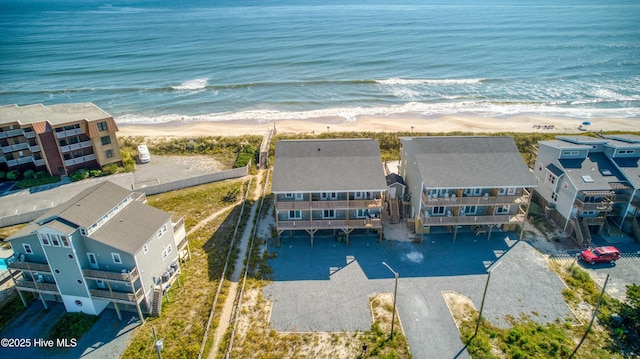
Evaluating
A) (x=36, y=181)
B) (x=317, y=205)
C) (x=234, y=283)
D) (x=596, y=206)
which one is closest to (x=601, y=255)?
(x=596, y=206)

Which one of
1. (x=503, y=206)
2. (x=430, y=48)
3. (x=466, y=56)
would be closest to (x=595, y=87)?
(x=466, y=56)

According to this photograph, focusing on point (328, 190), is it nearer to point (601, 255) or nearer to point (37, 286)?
point (37, 286)

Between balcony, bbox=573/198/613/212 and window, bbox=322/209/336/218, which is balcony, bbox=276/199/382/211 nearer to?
window, bbox=322/209/336/218

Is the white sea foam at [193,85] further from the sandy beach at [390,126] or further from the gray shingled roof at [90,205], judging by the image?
the gray shingled roof at [90,205]

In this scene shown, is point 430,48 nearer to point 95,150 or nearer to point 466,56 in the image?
point 466,56

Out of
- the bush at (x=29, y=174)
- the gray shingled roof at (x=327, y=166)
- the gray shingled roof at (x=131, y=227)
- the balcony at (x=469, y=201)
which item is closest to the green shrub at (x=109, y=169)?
the bush at (x=29, y=174)
